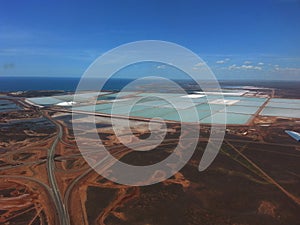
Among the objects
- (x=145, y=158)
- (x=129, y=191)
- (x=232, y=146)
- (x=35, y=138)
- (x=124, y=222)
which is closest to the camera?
(x=124, y=222)

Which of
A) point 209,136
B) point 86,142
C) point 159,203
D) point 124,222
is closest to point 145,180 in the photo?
point 159,203

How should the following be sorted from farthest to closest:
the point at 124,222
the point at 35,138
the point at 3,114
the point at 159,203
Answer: the point at 3,114
the point at 35,138
the point at 159,203
the point at 124,222

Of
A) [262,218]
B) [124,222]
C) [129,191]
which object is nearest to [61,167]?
[129,191]

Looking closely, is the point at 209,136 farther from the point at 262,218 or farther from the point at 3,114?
the point at 3,114

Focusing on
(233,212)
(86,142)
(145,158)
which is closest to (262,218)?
(233,212)

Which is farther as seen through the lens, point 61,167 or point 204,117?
point 204,117

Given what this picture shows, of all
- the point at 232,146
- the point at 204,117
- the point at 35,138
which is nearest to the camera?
the point at 232,146

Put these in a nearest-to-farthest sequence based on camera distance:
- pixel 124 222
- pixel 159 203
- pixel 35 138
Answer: pixel 124 222
pixel 159 203
pixel 35 138

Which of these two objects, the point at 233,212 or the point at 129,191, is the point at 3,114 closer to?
the point at 129,191

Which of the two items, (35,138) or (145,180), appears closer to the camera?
(145,180)
